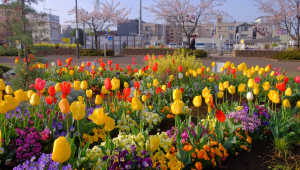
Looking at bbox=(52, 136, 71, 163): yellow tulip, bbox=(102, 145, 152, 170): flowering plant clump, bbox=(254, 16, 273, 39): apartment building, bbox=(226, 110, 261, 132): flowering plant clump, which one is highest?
bbox=(254, 16, 273, 39): apartment building

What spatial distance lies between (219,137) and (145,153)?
89 centimetres

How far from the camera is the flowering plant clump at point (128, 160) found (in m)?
1.91

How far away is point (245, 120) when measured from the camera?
2949 millimetres

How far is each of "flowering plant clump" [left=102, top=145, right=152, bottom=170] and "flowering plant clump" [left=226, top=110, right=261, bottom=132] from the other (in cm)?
137

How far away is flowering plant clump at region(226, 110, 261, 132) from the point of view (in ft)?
9.44

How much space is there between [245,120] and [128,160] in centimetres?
164

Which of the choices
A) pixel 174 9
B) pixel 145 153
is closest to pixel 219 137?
pixel 145 153

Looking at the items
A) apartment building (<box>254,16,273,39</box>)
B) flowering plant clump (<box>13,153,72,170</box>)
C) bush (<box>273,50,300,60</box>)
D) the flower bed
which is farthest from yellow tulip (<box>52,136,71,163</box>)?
apartment building (<box>254,16,273,39</box>)

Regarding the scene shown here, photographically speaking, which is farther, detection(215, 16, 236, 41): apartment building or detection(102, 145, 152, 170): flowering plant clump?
detection(215, 16, 236, 41): apartment building

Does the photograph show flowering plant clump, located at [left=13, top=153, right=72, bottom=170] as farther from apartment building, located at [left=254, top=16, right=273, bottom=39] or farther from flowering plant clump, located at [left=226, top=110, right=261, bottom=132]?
apartment building, located at [left=254, top=16, right=273, bottom=39]

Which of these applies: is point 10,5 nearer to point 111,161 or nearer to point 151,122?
point 151,122

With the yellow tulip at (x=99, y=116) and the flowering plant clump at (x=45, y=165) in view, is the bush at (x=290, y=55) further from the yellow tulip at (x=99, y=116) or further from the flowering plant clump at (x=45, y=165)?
the flowering plant clump at (x=45, y=165)

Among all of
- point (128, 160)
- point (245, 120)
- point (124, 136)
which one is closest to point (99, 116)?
point (128, 160)

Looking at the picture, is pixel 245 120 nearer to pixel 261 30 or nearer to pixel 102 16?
pixel 102 16
